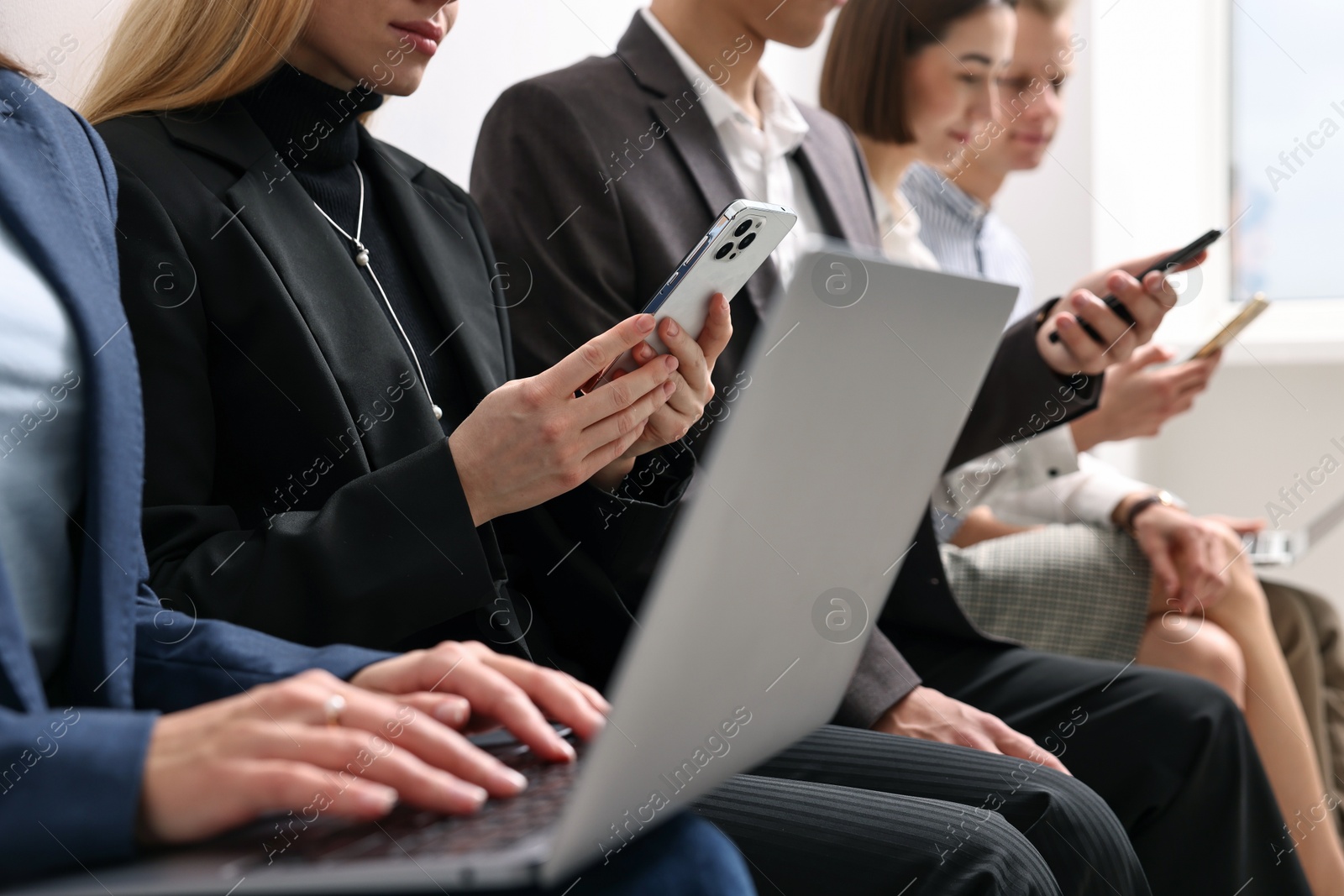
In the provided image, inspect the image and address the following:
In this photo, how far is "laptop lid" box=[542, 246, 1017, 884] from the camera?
0.42 metres

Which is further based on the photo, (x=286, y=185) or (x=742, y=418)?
(x=286, y=185)

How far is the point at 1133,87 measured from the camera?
8.45 feet

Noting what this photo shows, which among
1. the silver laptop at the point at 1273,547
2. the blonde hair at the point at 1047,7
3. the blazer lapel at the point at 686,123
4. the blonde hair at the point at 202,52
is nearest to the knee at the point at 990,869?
the blazer lapel at the point at 686,123

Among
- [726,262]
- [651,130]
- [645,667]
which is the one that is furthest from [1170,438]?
[645,667]

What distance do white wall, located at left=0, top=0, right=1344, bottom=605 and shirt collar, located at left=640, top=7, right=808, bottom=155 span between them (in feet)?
3.02

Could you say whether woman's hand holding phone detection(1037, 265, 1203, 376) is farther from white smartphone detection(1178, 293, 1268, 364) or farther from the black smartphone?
white smartphone detection(1178, 293, 1268, 364)

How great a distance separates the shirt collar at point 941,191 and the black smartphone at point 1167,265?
20.3 inches

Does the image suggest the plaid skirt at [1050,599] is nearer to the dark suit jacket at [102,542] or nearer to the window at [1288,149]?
the dark suit jacket at [102,542]

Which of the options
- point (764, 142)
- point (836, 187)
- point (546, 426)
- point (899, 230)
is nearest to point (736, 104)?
point (764, 142)

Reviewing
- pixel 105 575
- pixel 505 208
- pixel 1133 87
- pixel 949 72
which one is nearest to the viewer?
pixel 105 575

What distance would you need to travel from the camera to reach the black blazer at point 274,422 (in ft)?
2.35

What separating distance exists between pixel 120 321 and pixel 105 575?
0.14 metres

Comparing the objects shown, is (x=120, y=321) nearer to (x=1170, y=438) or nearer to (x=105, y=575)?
(x=105, y=575)

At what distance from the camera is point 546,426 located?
74 cm
